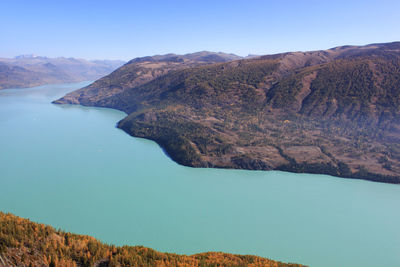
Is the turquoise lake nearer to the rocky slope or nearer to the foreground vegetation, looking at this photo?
the foreground vegetation

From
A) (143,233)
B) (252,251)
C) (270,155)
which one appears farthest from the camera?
(270,155)

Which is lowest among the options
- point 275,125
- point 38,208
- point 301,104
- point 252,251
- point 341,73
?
point 252,251

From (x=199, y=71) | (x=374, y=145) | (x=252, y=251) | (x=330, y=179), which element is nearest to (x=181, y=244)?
(x=252, y=251)

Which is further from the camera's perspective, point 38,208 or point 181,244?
point 38,208

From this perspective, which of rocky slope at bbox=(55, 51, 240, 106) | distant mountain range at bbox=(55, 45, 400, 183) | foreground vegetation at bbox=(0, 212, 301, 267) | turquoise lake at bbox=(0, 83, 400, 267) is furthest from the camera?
rocky slope at bbox=(55, 51, 240, 106)

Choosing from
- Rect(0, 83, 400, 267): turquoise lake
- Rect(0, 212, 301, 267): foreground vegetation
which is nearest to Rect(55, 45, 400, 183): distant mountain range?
Rect(0, 83, 400, 267): turquoise lake

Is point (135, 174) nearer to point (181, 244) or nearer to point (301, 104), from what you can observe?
point (181, 244)

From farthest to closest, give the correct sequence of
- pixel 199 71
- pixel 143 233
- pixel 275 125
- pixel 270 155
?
pixel 199 71 < pixel 275 125 < pixel 270 155 < pixel 143 233

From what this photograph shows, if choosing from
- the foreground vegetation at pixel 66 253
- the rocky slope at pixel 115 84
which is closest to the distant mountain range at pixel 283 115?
the rocky slope at pixel 115 84
